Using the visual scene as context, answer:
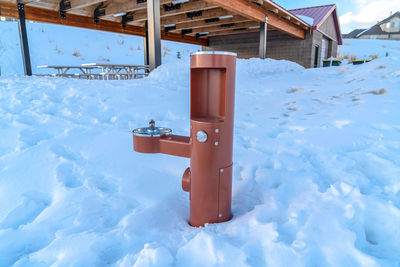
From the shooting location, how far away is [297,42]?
1284 cm

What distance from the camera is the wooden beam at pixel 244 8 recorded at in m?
6.21

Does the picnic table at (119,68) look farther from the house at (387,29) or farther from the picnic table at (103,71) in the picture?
the house at (387,29)

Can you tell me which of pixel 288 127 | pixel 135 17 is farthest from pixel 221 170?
pixel 135 17

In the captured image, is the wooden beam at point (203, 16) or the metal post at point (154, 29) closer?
the metal post at point (154, 29)

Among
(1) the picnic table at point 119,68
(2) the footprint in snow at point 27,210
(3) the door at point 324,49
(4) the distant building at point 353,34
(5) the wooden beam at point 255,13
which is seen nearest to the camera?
(2) the footprint in snow at point 27,210

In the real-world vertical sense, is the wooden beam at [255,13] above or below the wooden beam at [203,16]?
below

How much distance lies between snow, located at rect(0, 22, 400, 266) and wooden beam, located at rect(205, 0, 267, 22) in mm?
4105

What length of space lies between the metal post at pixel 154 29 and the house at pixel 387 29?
50031 mm

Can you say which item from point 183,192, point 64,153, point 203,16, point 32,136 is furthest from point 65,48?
point 183,192

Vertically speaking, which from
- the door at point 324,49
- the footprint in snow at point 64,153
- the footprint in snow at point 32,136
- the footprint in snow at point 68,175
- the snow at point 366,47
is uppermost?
the snow at point 366,47

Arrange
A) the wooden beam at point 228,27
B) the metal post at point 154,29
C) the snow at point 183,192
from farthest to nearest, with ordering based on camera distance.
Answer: the wooden beam at point 228,27 < the metal post at point 154,29 < the snow at point 183,192

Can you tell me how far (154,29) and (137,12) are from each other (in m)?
4.61

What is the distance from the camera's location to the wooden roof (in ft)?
24.5

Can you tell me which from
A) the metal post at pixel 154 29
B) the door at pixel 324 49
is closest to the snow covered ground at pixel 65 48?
the door at pixel 324 49
